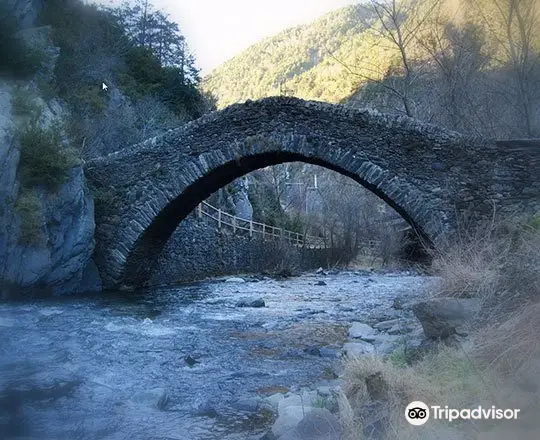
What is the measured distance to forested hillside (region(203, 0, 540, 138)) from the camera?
1030cm

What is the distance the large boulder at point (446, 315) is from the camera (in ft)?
12.9

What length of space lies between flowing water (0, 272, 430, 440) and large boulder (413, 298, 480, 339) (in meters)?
0.93

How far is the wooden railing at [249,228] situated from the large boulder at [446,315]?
1258 centimetres

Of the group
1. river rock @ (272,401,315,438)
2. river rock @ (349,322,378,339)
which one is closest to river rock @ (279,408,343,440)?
river rock @ (272,401,315,438)

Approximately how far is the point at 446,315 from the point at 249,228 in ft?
55.1

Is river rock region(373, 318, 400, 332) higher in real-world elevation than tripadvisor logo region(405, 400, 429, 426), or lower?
lower

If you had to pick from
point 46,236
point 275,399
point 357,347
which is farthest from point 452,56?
point 275,399

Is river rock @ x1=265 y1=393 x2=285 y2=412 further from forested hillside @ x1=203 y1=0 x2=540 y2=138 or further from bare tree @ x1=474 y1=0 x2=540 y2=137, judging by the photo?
bare tree @ x1=474 y1=0 x2=540 y2=137

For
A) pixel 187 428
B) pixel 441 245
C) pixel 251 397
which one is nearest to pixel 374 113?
pixel 441 245

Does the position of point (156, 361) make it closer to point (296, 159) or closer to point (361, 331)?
point (361, 331)

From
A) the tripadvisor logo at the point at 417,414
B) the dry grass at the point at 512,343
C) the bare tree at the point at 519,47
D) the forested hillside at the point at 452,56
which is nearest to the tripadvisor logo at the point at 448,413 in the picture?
the tripadvisor logo at the point at 417,414

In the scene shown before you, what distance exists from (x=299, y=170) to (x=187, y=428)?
127 ft

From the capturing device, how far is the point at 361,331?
6453mm

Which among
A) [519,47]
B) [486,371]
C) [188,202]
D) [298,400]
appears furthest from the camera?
[188,202]
